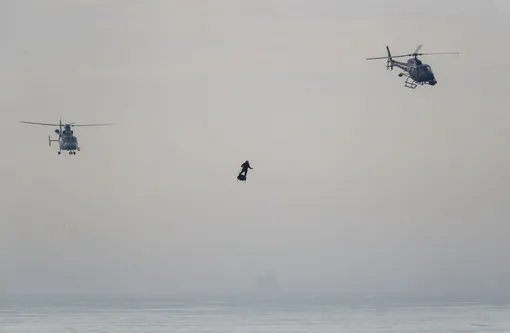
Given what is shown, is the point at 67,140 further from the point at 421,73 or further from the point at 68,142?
the point at 421,73

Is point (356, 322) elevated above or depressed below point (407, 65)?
below

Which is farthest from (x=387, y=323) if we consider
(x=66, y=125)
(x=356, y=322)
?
(x=66, y=125)

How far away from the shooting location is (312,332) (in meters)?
161

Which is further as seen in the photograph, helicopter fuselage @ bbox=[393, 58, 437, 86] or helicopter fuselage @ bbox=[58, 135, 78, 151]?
helicopter fuselage @ bbox=[58, 135, 78, 151]

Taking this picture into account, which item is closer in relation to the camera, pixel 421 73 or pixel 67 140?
pixel 421 73

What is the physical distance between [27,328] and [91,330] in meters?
14.0

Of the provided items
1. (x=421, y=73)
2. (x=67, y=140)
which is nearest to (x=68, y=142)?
(x=67, y=140)

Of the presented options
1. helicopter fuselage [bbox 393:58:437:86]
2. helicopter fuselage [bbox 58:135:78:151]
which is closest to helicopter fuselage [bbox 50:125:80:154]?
helicopter fuselage [bbox 58:135:78:151]

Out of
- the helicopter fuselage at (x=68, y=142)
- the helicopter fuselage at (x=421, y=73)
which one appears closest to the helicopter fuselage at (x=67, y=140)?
the helicopter fuselage at (x=68, y=142)

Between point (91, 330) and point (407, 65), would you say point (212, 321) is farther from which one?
point (407, 65)

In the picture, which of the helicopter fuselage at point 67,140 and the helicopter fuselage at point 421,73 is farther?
the helicopter fuselage at point 67,140

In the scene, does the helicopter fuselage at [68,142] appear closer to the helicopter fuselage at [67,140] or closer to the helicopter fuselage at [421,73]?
the helicopter fuselage at [67,140]

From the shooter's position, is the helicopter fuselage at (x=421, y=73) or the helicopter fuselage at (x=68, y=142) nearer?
the helicopter fuselage at (x=421, y=73)

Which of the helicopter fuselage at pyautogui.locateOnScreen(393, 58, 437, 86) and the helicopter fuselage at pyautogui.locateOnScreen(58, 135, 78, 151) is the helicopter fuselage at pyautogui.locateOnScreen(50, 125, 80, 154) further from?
the helicopter fuselage at pyautogui.locateOnScreen(393, 58, 437, 86)
